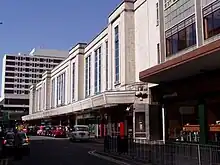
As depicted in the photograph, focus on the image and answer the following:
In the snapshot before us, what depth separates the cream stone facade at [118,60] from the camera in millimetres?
38438

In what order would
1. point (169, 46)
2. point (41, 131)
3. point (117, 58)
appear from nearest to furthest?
1. point (169, 46)
2. point (117, 58)
3. point (41, 131)

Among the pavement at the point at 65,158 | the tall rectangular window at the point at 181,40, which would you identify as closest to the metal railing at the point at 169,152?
the pavement at the point at 65,158

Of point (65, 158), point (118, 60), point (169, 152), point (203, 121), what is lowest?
point (65, 158)

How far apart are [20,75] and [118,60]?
11621cm

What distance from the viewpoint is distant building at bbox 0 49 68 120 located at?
149875mm

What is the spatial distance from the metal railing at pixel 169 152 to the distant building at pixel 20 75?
431 ft

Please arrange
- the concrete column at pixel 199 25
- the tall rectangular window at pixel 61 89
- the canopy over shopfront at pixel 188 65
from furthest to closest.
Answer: the tall rectangular window at pixel 61 89, the concrete column at pixel 199 25, the canopy over shopfront at pixel 188 65

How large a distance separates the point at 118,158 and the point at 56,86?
225 ft

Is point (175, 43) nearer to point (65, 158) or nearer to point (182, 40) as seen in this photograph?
point (182, 40)

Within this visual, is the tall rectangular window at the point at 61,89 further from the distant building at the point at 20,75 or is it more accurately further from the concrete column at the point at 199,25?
the distant building at the point at 20,75

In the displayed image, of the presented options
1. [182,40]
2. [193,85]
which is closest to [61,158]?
[193,85]

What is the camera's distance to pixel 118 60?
1827 inches

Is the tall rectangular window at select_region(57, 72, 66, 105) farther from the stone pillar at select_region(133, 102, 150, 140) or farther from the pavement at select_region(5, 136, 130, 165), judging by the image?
the pavement at select_region(5, 136, 130, 165)

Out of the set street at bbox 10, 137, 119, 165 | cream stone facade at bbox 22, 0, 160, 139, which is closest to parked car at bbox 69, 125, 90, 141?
cream stone facade at bbox 22, 0, 160, 139
